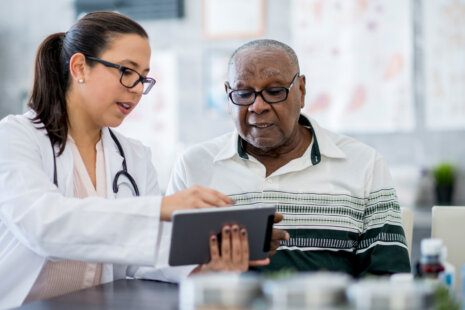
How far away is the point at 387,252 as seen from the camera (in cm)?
182

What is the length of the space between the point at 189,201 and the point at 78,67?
26.1 inches

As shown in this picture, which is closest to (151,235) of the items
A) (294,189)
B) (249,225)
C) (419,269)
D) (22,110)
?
(249,225)

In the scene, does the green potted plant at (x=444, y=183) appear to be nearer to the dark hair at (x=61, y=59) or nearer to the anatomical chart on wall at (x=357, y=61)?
the anatomical chart on wall at (x=357, y=61)

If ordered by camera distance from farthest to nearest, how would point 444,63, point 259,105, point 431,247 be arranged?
point 444,63 < point 259,105 < point 431,247

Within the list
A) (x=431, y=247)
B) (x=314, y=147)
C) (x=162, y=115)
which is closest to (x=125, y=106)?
(x=314, y=147)

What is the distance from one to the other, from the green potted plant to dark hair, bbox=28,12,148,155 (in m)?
2.41

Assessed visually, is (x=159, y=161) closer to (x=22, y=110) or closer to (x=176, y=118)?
(x=176, y=118)

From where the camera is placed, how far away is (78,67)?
1.72 meters

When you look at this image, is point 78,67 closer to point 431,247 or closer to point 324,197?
point 324,197

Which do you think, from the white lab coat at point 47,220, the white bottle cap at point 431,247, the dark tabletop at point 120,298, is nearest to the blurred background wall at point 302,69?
the white lab coat at point 47,220

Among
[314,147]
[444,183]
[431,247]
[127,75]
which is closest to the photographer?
[431,247]

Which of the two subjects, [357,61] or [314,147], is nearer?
[314,147]

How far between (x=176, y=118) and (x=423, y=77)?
67.6 inches

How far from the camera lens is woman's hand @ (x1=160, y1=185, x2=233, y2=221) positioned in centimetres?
131
